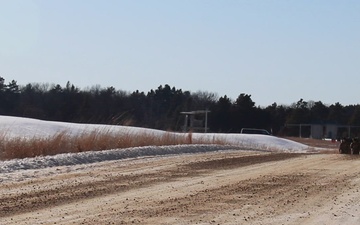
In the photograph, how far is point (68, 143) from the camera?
26.0 m

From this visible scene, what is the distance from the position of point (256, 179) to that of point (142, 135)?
16.6m

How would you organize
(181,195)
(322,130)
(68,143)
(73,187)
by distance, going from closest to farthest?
(181,195), (73,187), (68,143), (322,130)

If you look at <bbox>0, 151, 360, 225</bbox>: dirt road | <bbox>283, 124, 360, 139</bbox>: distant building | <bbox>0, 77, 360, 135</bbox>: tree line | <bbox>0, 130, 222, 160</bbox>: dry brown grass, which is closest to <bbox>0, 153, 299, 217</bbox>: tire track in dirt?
<bbox>0, 151, 360, 225</bbox>: dirt road

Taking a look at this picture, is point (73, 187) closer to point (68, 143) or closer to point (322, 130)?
point (68, 143)

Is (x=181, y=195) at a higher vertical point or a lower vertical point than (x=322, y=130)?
lower

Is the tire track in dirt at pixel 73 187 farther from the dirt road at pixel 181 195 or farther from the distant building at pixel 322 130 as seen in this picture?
the distant building at pixel 322 130

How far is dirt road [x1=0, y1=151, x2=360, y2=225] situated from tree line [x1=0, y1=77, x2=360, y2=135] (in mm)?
53031

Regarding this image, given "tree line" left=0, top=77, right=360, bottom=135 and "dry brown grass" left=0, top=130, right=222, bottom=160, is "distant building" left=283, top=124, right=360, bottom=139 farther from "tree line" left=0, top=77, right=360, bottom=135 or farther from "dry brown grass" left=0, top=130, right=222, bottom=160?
"dry brown grass" left=0, top=130, right=222, bottom=160

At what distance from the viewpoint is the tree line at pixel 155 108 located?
280 ft

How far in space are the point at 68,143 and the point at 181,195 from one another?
1315cm

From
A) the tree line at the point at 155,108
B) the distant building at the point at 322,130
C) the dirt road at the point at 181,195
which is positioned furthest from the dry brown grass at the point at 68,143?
the distant building at the point at 322,130

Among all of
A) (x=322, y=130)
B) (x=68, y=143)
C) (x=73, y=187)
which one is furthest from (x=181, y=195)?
(x=322, y=130)

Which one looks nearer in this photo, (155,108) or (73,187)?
(73,187)

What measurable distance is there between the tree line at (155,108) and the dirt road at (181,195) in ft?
174
